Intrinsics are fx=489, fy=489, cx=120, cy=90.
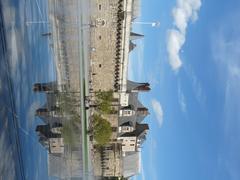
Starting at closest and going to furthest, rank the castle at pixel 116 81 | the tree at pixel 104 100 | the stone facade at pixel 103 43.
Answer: the stone facade at pixel 103 43 → the castle at pixel 116 81 → the tree at pixel 104 100

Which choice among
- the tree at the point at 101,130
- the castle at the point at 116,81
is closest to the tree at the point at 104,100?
the castle at the point at 116,81

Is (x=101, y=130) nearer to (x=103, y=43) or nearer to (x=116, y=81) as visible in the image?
(x=116, y=81)

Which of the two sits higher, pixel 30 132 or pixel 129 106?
pixel 30 132

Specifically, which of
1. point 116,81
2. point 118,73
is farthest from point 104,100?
point 118,73

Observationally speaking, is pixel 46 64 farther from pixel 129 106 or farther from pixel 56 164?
pixel 129 106

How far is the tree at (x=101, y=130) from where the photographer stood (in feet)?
145

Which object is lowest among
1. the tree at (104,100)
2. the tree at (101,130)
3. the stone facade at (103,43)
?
the tree at (101,130)

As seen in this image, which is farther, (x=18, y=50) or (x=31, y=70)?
(x=31, y=70)

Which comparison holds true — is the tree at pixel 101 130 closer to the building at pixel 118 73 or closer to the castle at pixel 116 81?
the castle at pixel 116 81

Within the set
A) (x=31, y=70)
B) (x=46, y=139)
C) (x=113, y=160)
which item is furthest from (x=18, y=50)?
(x=113, y=160)

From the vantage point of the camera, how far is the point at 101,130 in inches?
1797

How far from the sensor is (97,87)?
148 feet

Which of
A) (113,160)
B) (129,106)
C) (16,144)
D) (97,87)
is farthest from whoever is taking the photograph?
(113,160)

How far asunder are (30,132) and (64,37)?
250 inches
